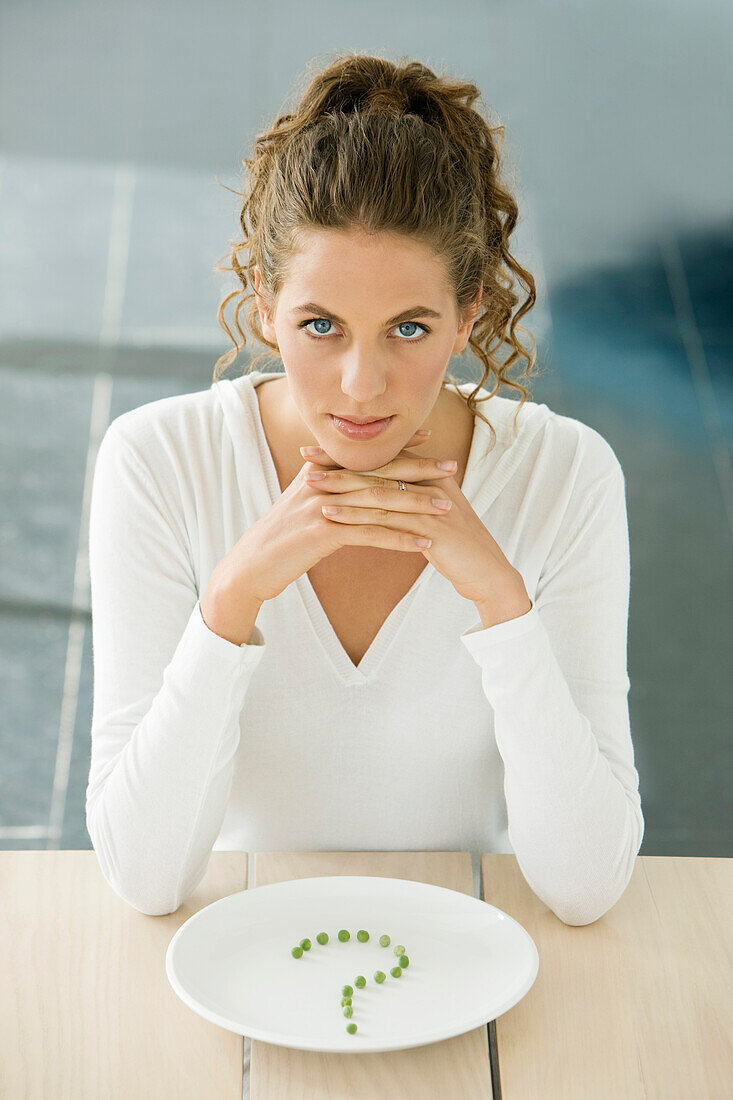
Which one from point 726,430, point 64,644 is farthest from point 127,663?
point 726,430

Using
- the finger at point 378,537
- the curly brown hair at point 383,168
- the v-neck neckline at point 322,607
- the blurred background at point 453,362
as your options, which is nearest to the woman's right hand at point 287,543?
the finger at point 378,537

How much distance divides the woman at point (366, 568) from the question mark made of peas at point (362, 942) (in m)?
0.18

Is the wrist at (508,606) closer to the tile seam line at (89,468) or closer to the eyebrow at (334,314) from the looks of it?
the eyebrow at (334,314)

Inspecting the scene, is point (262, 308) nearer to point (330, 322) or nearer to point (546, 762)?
point (330, 322)

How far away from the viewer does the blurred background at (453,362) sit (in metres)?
2.90

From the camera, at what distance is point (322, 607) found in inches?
58.6

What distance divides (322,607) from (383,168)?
0.54 metres

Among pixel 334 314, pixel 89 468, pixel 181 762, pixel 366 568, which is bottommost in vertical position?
pixel 89 468

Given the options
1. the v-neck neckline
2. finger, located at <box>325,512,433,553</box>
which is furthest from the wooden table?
finger, located at <box>325,512,433,553</box>

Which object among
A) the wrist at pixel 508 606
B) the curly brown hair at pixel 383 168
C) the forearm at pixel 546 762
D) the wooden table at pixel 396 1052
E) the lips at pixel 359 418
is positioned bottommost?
the wooden table at pixel 396 1052

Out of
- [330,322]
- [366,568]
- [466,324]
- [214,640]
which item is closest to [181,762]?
[214,640]

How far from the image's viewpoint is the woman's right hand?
4.28ft

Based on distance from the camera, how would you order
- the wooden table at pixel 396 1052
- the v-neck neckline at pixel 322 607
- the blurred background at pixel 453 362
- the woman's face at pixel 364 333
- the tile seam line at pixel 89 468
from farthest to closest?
1. the blurred background at pixel 453 362
2. the tile seam line at pixel 89 468
3. the v-neck neckline at pixel 322 607
4. the woman's face at pixel 364 333
5. the wooden table at pixel 396 1052

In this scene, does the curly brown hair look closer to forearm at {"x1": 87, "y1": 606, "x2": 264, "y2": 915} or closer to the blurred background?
forearm at {"x1": 87, "y1": 606, "x2": 264, "y2": 915}
